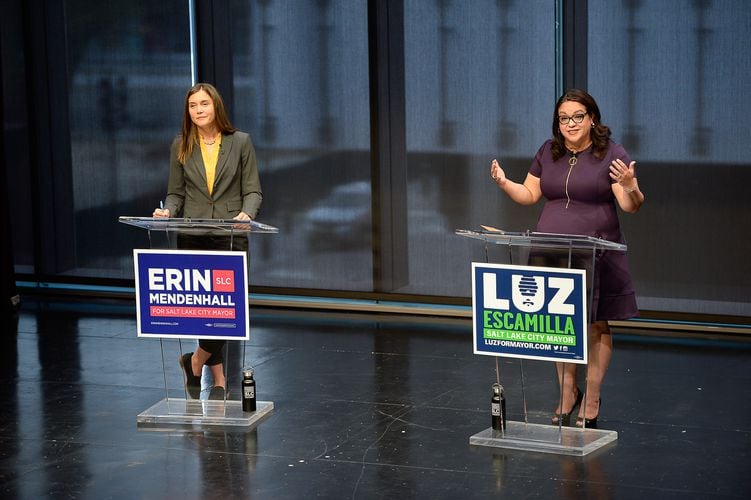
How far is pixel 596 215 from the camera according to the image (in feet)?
17.8

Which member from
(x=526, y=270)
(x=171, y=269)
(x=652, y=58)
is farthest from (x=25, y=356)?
(x=652, y=58)

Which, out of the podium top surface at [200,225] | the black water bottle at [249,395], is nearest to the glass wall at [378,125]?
the black water bottle at [249,395]

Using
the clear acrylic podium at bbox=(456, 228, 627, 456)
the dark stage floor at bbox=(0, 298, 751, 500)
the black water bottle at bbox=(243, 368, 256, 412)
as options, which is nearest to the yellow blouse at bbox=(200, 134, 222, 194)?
the black water bottle at bbox=(243, 368, 256, 412)

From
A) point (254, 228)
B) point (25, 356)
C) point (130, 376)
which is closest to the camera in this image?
point (254, 228)

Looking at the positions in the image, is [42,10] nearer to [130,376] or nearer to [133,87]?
[133,87]

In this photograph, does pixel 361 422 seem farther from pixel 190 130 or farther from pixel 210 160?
pixel 190 130

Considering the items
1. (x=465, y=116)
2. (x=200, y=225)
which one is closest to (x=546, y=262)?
(x=200, y=225)

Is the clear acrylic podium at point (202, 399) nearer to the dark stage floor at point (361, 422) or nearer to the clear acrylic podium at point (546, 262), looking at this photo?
the dark stage floor at point (361, 422)

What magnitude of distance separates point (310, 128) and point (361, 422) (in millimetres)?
3098

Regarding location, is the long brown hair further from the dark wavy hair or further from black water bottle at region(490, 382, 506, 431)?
black water bottle at region(490, 382, 506, 431)

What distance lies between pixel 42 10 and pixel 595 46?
4.07 meters

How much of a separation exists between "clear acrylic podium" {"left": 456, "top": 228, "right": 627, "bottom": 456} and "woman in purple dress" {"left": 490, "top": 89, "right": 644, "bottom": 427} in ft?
0.33

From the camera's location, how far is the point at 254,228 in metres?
5.59

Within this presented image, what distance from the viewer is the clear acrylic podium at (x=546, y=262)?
5.17m
